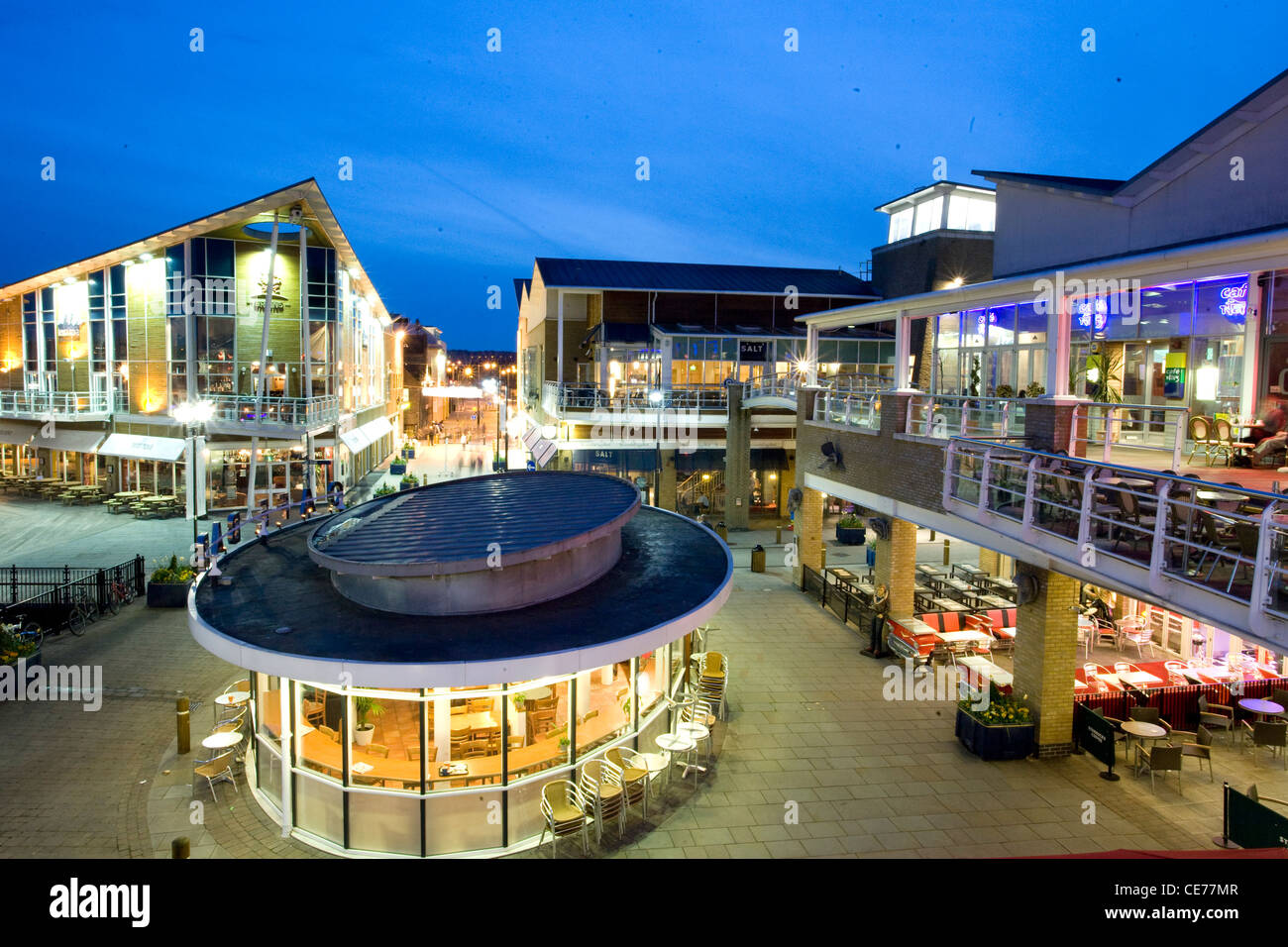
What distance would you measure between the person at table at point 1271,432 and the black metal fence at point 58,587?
21.2m

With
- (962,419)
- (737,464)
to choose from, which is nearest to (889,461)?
(962,419)

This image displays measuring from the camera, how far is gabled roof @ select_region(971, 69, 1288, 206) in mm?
13227

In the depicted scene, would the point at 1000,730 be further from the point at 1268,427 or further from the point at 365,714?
the point at 365,714

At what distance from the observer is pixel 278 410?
29.6 metres

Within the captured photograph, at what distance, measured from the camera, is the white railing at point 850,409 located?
59.0 feet

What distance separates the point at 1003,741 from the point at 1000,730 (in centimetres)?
19

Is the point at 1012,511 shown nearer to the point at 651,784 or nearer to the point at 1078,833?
the point at 1078,833

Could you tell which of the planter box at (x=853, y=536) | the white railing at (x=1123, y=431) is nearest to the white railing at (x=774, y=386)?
the planter box at (x=853, y=536)

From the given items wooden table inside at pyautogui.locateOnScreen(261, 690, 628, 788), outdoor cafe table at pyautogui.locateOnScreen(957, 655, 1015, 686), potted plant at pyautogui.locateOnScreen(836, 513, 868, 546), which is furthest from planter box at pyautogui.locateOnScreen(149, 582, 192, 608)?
potted plant at pyautogui.locateOnScreen(836, 513, 868, 546)

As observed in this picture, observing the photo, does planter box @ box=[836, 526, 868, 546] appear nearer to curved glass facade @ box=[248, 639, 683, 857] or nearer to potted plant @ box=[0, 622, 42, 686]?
curved glass facade @ box=[248, 639, 683, 857]

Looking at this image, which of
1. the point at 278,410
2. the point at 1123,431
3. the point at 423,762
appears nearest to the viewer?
the point at 423,762

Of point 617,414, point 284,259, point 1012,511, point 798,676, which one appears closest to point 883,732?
point 798,676

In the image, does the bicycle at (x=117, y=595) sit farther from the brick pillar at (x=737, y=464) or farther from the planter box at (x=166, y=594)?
the brick pillar at (x=737, y=464)

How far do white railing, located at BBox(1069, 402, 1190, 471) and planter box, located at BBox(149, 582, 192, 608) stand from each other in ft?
62.6
